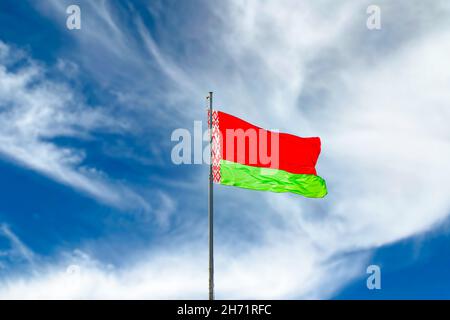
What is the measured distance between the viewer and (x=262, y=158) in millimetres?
33156

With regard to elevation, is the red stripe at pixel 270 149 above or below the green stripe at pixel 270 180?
above

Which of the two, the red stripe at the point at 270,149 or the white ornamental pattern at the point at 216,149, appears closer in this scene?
the white ornamental pattern at the point at 216,149

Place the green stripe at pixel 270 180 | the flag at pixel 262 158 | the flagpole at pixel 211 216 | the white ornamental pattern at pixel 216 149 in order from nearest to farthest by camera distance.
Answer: the flagpole at pixel 211 216 → the white ornamental pattern at pixel 216 149 → the flag at pixel 262 158 → the green stripe at pixel 270 180

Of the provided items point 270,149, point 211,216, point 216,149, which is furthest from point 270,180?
point 211,216

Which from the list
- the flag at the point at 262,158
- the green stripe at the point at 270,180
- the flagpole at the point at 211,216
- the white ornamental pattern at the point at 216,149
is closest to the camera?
the flagpole at the point at 211,216

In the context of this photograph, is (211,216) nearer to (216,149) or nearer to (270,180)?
(216,149)

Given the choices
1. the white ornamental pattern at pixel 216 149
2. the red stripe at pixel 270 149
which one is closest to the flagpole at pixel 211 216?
the white ornamental pattern at pixel 216 149

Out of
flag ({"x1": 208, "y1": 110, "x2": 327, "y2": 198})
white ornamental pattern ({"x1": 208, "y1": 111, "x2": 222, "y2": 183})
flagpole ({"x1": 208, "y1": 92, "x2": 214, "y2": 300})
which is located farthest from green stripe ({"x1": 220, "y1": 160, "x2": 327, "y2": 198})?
flagpole ({"x1": 208, "y1": 92, "x2": 214, "y2": 300})

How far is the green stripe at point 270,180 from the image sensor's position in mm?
31719

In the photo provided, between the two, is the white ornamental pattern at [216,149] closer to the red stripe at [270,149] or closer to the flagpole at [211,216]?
the red stripe at [270,149]

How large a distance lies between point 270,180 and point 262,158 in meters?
1.27

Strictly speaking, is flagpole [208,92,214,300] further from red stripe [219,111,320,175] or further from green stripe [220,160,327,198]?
green stripe [220,160,327,198]
